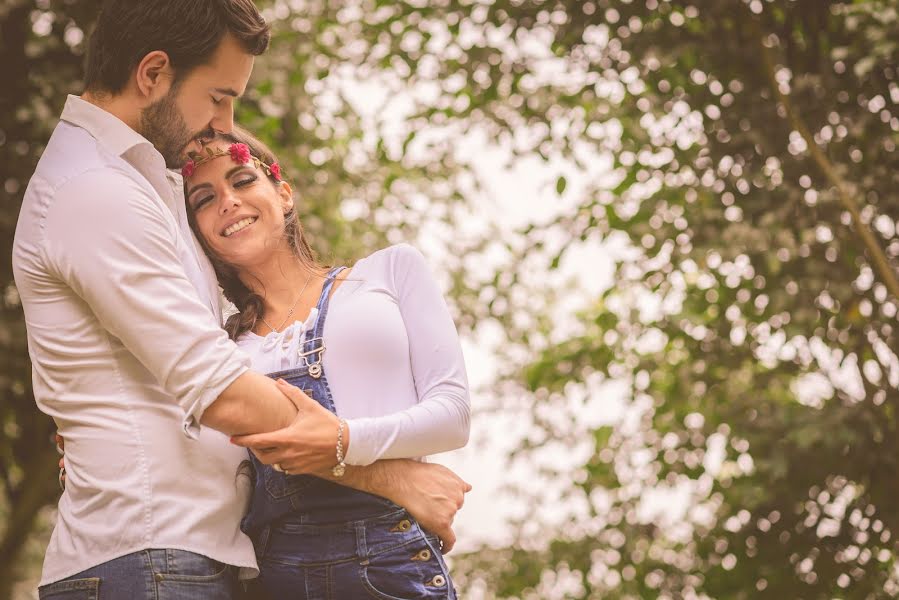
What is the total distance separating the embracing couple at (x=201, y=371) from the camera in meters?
1.54

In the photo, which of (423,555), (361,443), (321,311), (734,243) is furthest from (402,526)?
(734,243)

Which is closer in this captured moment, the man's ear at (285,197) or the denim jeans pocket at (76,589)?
the denim jeans pocket at (76,589)

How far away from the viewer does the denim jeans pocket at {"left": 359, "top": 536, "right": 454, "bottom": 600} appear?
174 cm

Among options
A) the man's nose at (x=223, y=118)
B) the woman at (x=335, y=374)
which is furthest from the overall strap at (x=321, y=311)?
the man's nose at (x=223, y=118)

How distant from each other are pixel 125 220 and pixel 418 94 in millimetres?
3042

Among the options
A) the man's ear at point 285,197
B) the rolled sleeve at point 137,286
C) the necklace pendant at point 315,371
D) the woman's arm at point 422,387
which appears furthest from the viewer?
the man's ear at point 285,197

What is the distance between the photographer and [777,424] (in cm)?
360

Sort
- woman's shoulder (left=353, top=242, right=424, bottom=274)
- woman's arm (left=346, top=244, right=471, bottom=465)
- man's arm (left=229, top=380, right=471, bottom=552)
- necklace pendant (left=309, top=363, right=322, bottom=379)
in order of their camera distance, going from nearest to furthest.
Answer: man's arm (left=229, top=380, right=471, bottom=552) < woman's arm (left=346, top=244, right=471, bottom=465) < necklace pendant (left=309, top=363, right=322, bottom=379) < woman's shoulder (left=353, top=242, right=424, bottom=274)

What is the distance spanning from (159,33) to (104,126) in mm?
183

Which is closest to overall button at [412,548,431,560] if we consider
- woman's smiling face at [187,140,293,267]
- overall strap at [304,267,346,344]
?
overall strap at [304,267,346,344]

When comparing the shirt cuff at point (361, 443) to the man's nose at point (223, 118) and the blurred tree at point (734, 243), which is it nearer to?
the man's nose at point (223, 118)

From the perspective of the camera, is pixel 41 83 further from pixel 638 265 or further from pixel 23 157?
pixel 638 265

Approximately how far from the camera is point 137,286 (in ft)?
4.99

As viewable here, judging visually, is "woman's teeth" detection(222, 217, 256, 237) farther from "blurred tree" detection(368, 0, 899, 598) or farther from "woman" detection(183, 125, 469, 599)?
"blurred tree" detection(368, 0, 899, 598)
